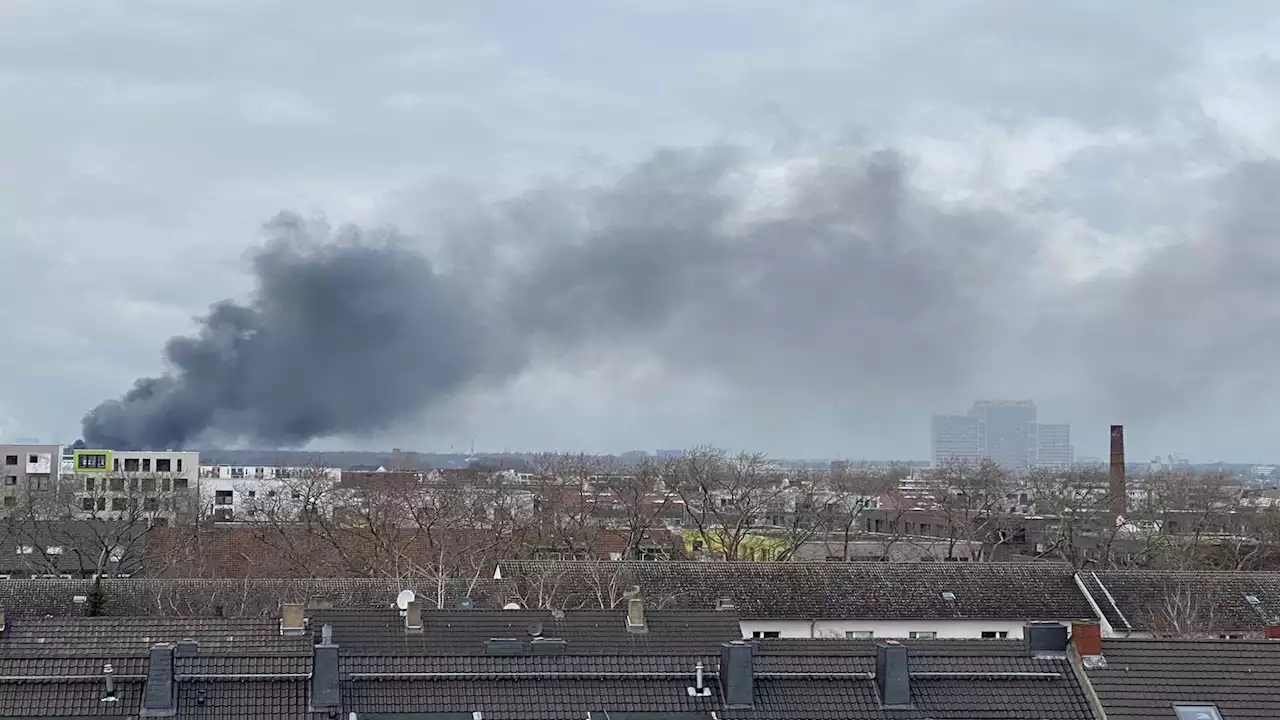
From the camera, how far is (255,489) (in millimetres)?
107875

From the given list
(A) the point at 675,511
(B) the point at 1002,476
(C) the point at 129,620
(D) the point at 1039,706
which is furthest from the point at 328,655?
(B) the point at 1002,476

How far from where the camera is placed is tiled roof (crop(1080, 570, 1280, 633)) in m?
40.7

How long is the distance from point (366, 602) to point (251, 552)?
22.6 meters

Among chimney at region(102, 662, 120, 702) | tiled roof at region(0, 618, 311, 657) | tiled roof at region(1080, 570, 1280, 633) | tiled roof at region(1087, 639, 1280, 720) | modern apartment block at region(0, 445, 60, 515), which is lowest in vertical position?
tiled roof at region(1080, 570, 1280, 633)

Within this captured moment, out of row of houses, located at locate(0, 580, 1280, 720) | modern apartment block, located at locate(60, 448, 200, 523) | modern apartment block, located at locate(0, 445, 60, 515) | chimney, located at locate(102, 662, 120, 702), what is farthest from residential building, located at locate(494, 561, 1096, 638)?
modern apartment block, located at locate(0, 445, 60, 515)

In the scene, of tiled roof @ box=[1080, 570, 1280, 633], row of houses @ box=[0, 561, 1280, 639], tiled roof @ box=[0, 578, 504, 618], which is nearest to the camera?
tiled roof @ box=[0, 578, 504, 618]

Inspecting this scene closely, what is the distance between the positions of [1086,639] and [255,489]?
308ft

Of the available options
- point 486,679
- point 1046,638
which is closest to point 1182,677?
point 1046,638

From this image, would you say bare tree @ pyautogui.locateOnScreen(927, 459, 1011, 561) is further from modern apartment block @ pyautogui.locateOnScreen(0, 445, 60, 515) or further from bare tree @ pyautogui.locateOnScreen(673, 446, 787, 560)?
modern apartment block @ pyautogui.locateOnScreen(0, 445, 60, 515)

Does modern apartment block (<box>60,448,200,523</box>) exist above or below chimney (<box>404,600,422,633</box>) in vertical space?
above

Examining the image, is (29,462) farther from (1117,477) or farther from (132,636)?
(132,636)

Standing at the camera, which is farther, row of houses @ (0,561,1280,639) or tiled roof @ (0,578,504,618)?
row of houses @ (0,561,1280,639)

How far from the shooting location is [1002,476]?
92125 mm

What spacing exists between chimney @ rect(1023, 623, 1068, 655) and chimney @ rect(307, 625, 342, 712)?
10.8m
